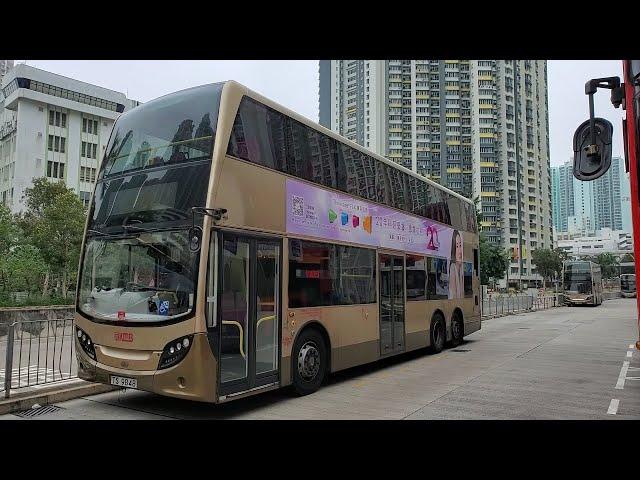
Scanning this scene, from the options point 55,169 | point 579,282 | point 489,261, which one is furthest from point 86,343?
point 55,169

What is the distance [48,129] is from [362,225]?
2300 inches

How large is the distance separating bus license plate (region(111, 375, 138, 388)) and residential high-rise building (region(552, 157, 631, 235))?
151 m

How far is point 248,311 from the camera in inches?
272

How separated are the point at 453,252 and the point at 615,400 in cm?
662

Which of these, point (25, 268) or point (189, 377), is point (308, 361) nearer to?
point (189, 377)

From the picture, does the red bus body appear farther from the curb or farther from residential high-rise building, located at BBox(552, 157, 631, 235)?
residential high-rise building, located at BBox(552, 157, 631, 235)

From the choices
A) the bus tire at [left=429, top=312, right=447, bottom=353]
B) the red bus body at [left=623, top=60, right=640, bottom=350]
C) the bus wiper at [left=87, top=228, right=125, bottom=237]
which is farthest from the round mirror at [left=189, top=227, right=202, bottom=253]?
the bus tire at [left=429, top=312, right=447, bottom=353]

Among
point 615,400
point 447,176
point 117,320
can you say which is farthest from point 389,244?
point 447,176

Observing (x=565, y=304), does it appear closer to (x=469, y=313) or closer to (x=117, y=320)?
(x=469, y=313)

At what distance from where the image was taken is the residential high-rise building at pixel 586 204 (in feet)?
489

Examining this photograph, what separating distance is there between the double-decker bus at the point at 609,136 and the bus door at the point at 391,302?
210 inches

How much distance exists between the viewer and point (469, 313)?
50.4 ft

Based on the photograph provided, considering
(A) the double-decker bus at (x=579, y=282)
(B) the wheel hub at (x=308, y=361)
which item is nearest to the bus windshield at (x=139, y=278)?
(B) the wheel hub at (x=308, y=361)
